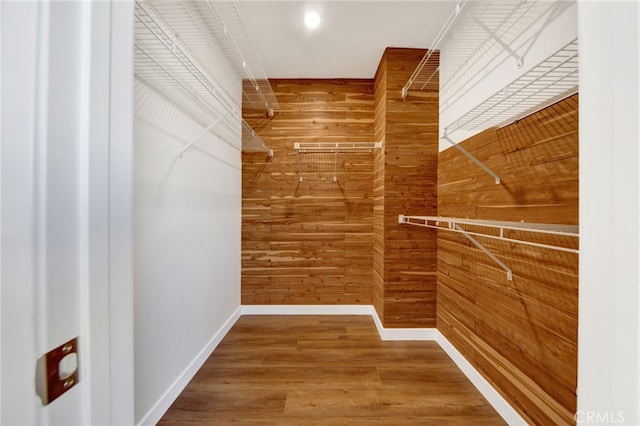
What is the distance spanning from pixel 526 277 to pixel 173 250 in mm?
2003

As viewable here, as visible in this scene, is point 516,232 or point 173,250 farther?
point 173,250

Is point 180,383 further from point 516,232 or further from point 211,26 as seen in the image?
point 211,26

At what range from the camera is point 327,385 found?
175 cm

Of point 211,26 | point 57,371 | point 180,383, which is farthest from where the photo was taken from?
point 211,26

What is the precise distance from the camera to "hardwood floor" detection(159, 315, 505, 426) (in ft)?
4.96

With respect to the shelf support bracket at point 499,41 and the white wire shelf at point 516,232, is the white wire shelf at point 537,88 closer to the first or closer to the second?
the shelf support bracket at point 499,41

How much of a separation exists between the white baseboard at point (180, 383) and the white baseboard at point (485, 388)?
6.38 feet

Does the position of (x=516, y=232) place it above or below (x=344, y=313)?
above

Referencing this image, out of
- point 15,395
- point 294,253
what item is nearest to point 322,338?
point 294,253

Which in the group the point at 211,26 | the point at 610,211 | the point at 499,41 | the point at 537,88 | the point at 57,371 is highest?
the point at 211,26

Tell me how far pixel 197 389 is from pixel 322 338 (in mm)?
1056

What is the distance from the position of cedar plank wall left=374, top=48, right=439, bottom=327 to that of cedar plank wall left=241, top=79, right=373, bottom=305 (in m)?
0.51

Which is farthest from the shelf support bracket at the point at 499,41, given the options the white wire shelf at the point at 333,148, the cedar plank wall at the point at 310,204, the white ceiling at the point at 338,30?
the cedar plank wall at the point at 310,204

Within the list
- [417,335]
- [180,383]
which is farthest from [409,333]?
[180,383]
